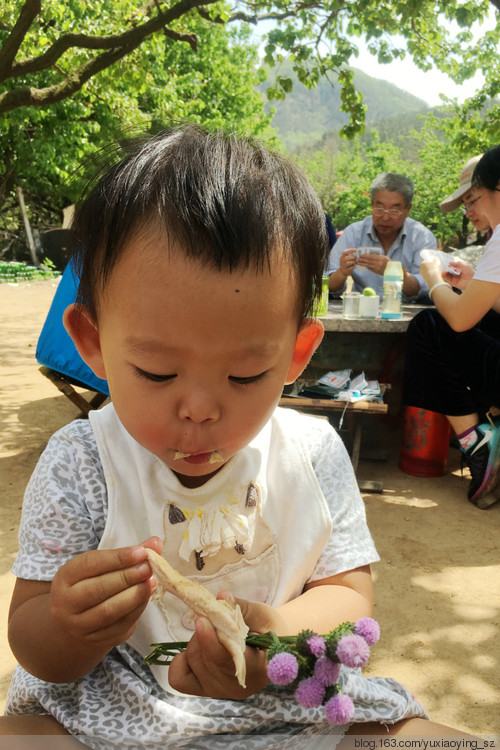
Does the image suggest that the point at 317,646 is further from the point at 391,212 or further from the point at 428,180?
the point at 428,180

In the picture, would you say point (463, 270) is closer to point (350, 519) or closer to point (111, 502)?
point (350, 519)

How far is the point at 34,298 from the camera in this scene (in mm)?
13031

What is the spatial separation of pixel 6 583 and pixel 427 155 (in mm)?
25568

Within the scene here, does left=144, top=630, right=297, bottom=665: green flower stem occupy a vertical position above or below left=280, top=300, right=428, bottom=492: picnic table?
above

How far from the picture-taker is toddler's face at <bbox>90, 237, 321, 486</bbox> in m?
1.00

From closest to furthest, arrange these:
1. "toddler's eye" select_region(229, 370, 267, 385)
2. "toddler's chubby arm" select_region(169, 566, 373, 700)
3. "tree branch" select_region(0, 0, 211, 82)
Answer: "toddler's chubby arm" select_region(169, 566, 373, 700), "toddler's eye" select_region(229, 370, 267, 385), "tree branch" select_region(0, 0, 211, 82)

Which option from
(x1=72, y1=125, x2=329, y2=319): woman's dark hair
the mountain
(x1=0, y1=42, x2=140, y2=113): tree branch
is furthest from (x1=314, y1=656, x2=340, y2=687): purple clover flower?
the mountain

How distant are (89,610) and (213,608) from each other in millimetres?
196

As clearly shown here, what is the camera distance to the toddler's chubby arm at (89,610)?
3.13 ft

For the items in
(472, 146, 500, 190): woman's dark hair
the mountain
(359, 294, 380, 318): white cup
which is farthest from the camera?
the mountain

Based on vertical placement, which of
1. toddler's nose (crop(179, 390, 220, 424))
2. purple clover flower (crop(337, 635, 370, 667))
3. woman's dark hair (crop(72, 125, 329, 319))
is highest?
woman's dark hair (crop(72, 125, 329, 319))

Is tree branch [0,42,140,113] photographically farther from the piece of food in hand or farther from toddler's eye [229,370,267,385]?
the piece of food in hand

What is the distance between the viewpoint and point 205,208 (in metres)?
1.02

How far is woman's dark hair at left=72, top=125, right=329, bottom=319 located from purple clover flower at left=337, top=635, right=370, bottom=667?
22.7 inches
